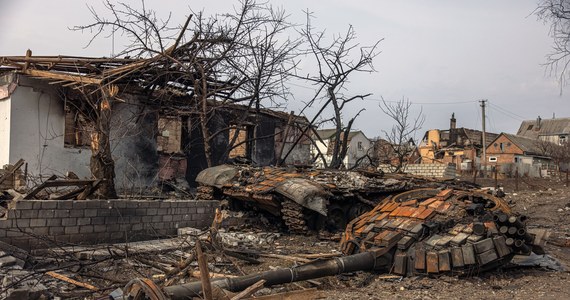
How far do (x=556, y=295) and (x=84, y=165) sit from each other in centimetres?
1324

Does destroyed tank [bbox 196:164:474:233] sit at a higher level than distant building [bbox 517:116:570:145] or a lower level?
lower

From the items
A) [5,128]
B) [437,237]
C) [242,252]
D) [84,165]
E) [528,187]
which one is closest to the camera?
[437,237]

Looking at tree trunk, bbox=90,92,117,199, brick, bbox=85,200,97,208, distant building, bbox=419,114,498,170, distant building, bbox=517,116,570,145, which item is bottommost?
brick, bbox=85,200,97,208

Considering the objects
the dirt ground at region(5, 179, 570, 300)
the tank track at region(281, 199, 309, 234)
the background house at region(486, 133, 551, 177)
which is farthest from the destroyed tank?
the background house at region(486, 133, 551, 177)

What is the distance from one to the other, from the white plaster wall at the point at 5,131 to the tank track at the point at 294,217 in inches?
323

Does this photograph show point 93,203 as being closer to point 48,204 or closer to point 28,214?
point 48,204

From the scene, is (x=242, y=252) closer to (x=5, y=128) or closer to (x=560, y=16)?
(x=560, y=16)

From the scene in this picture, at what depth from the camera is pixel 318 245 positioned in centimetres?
993

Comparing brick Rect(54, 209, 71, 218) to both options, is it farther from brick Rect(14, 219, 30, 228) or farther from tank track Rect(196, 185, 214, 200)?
tank track Rect(196, 185, 214, 200)

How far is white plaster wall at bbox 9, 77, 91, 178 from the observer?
44.6ft

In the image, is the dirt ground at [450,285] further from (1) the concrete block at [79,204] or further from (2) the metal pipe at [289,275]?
(1) the concrete block at [79,204]

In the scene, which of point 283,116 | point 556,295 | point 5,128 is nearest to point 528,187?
point 283,116

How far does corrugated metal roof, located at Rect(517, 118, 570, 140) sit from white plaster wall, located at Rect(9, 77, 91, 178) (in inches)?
2296

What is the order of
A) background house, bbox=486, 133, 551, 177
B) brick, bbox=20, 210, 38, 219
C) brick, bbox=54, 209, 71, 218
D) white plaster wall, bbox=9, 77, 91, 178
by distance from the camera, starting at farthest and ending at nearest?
background house, bbox=486, 133, 551, 177 → white plaster wall, bbox=9, 77, 91, 178 → brick, bbox=54, 209, 71, 218 → brick, bbox=20, 210, 38, 219
